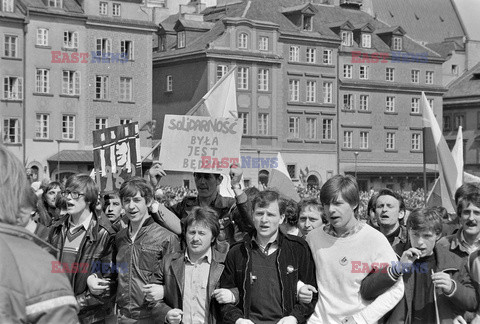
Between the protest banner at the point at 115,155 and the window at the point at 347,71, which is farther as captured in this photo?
the window at the point at 347,71

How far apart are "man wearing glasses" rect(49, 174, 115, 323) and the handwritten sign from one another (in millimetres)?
1513

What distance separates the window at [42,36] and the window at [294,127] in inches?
754

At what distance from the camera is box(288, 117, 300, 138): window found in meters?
68.6

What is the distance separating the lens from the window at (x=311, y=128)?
69.6 meters

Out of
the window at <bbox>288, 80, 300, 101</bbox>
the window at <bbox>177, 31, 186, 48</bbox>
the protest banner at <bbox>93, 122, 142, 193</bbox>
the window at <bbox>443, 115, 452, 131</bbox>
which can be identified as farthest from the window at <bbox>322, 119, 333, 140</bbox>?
the protest banner at <bbox>93, 122, 142, 193</bbox>

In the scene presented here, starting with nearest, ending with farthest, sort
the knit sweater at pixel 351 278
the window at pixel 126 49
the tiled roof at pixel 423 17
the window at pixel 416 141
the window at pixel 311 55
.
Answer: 1. the knit sweater at pixel 351 278
2. the window at pixel 126 49
3. the window at pixel 311 55
4. the window at pixel 416 141
5. the tiled roof at pixel 423 17

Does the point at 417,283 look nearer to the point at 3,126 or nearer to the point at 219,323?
the point at 219,323

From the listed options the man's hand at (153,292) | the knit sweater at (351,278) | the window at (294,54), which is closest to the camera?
the knit sweater at (351,278)

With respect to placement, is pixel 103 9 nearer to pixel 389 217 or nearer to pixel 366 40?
pixel 366 40

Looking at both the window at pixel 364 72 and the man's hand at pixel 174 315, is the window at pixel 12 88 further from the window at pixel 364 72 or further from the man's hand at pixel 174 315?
the man's hand at pixel 174 315

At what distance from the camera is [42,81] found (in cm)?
5697

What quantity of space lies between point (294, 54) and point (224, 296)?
6214cm

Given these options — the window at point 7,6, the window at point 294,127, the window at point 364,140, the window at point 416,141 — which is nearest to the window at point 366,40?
the window at point 364,140

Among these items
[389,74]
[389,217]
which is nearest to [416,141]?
[389,74]
